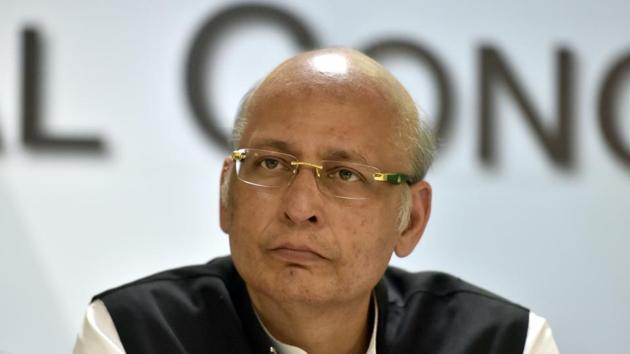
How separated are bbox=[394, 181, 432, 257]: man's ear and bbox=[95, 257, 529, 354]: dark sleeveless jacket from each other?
16 centimetres

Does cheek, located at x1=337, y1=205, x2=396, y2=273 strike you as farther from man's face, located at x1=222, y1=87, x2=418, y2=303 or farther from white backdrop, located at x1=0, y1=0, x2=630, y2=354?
white backdrop, located at x1=0, y1=0, x2=630, y2=354

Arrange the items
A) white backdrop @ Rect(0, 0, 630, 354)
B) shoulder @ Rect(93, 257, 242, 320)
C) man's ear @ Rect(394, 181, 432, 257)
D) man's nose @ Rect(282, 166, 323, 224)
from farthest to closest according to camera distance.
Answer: white backdrop @ Rect(0, 0, 630, 354) → man's ear @ Rect(394, 181, 432, 257) → shoulder @ Rect(93, 257, 242, 320) → man's nose @ Rect(282, 166, 323, 224)

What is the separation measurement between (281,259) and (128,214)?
1.73 m

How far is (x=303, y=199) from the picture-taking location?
191 cm

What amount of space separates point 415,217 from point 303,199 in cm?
41

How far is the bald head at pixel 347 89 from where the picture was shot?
2.03m

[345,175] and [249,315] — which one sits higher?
[345,175]

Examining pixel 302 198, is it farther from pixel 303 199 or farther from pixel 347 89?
pixel 347 89

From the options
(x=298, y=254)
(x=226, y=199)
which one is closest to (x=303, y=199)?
(x=298, y=254)

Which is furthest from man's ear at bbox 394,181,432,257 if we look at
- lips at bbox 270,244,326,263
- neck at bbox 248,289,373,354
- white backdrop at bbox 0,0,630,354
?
white backdrop at bbox 0,0,630,354

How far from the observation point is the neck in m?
2.00

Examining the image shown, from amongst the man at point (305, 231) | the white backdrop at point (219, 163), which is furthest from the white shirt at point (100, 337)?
the white backdrop at point (219, 163)

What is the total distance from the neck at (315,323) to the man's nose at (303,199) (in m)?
0.19

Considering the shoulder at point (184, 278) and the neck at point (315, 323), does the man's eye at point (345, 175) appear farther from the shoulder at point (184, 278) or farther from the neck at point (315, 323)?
the shoulder at point (184, 278)
